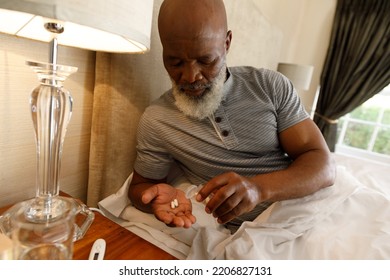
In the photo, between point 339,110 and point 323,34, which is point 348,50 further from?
point 339,110

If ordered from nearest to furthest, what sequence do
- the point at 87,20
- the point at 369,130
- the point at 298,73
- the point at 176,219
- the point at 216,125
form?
the point at 87,20, the point at 176,219, the point at 216,125, the point at 298,73, the point at 369,130

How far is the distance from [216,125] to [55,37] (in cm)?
48

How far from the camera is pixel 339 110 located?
8.19 feet

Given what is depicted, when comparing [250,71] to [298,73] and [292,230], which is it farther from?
[298,73]

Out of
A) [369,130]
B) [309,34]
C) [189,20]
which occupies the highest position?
[309,34]

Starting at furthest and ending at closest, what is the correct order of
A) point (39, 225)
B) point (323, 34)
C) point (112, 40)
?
point (323, 34)
point (112, 40)
point (39, 225)

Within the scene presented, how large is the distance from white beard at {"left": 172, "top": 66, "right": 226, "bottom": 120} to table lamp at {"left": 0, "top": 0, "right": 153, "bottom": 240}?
0.22 m

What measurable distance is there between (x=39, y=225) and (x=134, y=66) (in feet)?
1.68

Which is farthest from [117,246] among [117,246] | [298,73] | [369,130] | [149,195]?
[369,130]

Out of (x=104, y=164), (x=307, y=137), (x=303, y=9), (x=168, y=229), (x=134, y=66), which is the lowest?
(x=168, y=229)

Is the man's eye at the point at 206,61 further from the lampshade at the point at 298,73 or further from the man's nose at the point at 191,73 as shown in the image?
the lampshade at the point at 298,73

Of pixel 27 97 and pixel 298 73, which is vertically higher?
pixel 298 73

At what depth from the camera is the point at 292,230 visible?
2.19 feet

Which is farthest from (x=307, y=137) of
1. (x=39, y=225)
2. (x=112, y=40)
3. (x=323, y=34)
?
(x=323, y=34)
